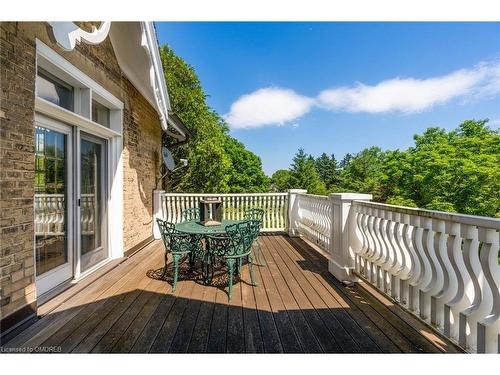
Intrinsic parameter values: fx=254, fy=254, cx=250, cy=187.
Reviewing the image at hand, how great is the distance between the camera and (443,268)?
74.8 inches

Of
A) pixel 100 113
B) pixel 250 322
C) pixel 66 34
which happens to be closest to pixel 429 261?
pixel 250 322

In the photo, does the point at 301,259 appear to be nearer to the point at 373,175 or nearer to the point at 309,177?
the point at 309,177

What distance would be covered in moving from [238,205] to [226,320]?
14.0ft

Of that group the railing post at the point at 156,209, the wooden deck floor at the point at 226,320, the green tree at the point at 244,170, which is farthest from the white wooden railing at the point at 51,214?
the green tree at the point at 244,170

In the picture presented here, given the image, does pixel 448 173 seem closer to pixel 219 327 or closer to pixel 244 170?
pixel 244 170

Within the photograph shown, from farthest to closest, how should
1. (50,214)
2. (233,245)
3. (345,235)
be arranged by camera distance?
(345,235)
(233,245)
(50,214)

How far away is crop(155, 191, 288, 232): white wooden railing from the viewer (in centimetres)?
620

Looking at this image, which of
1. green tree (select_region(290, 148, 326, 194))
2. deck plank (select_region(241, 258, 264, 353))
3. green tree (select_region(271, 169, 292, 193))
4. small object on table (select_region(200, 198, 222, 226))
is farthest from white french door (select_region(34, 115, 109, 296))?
green tree (select_region(271, 169, 292, 193))

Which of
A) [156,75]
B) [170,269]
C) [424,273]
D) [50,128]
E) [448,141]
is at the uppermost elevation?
[448,141]

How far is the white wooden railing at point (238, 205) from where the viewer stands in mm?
6203

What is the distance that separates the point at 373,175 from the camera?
1566 inches

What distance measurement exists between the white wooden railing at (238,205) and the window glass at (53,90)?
126 inches
